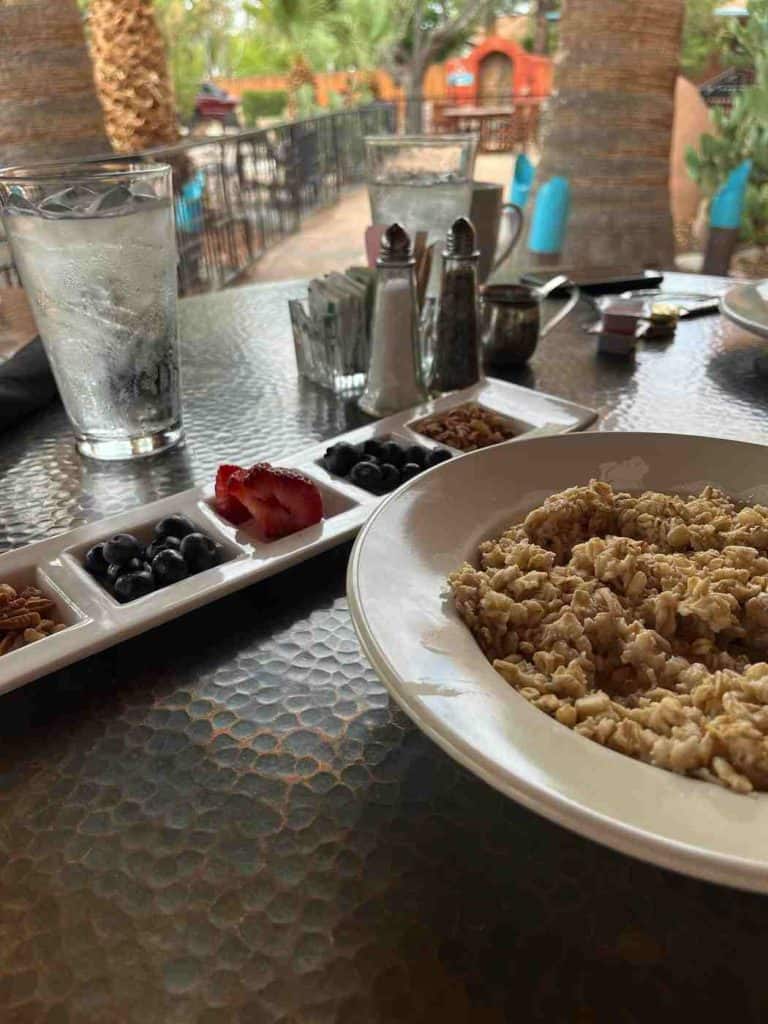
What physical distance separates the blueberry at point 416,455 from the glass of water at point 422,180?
0.51 m

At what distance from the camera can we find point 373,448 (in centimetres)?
84

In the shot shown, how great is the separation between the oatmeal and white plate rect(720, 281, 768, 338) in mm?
561

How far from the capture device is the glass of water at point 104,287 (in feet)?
2.61

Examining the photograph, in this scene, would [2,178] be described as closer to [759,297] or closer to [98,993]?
[98,993]

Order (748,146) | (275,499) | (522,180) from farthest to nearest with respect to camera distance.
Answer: (748,146) < (522,180) < (275,499)

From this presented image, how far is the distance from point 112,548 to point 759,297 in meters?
1.04

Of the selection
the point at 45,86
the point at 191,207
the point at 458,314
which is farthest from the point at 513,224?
the point at 191,207

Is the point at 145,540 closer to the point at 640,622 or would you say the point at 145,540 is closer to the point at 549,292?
the point at 640,622

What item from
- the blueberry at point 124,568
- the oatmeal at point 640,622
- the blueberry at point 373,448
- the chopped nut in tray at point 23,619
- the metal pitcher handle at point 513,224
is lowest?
the chopped nut in tray at point 23,619

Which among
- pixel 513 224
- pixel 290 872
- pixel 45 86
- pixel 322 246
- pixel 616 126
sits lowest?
pixel 322 246

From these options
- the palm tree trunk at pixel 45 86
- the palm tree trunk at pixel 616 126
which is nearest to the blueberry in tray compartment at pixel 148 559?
the palm tree trunk at pixel 616 126

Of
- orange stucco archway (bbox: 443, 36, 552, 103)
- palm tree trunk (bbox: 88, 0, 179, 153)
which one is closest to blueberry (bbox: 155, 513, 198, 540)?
palm tree trunk (bbox: 88, 0, 179, 153)

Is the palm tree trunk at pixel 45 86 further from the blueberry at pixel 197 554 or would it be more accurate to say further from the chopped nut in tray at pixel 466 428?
the blueberry at pixel 197 554

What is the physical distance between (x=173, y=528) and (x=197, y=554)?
0.18 feet
